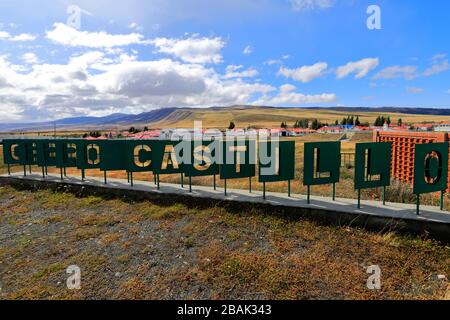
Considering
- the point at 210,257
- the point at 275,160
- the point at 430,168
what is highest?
the point at 275,160

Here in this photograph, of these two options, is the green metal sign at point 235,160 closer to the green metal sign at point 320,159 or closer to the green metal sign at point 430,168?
the green metal sign at point 320,159

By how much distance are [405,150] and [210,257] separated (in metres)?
13.4

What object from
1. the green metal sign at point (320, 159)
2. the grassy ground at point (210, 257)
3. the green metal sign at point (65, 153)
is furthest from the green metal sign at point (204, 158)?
the green metal sign at point (65, 153)

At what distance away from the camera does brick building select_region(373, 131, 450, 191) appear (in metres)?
13.5

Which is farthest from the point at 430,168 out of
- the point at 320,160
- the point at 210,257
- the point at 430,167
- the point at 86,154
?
the point at 86,154

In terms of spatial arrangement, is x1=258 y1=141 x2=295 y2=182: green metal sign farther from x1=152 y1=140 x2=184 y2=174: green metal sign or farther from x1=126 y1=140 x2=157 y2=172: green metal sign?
x1=126 y1=140 x2=157 y2=172: green metal sign

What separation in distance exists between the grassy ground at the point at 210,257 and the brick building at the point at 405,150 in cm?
942

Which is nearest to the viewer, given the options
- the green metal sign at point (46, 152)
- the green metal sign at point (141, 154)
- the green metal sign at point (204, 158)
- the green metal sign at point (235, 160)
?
the green metal sign at point (235, 160)

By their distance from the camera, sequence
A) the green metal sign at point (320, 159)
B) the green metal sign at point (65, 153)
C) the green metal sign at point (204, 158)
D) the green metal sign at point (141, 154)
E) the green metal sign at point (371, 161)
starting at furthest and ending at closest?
1. the green metal sign at point (65, 153)
2. the green metal sign at point (141, 154)
3. the green metal sign at point (204, 158)
4. the green metal sign at point (320, 159)
5. the green metal sign at point (371, 161)

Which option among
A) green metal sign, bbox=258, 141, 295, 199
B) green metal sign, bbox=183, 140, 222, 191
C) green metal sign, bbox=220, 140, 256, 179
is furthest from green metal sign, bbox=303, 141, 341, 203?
green metal sign, bbox=183, 140, 222, 191

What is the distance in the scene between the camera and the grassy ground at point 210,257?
186 inches

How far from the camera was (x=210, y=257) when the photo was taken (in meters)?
5.75

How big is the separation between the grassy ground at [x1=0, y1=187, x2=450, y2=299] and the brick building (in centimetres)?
942

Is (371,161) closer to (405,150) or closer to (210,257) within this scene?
(210,257)
